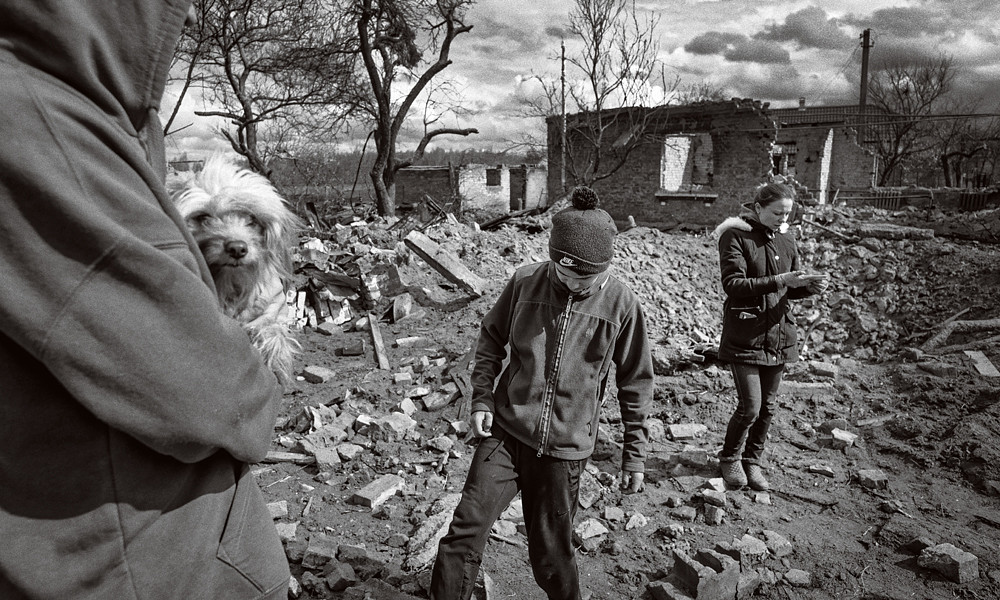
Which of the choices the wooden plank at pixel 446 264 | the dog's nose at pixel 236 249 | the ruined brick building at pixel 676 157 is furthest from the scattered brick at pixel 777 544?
the ruined brick building at pixel 676 157

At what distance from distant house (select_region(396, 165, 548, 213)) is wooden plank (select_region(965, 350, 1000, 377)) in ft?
74.8

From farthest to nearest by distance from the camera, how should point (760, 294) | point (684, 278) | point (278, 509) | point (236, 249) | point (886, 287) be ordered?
point (684, 278), point (886, 287), point (760, 294), point (278, 509), point (236, 249)

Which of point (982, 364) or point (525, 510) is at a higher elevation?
point (525, 510)

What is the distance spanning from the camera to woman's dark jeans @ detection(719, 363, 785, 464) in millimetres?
4570

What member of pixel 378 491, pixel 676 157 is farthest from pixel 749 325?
pixel 676 157

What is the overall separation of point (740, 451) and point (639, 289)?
6.27 meters

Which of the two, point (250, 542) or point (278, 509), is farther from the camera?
point (278, 509)

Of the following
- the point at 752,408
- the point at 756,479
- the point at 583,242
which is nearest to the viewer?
the point at 583,242

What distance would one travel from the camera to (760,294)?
4449mm

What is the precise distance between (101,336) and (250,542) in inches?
20.3

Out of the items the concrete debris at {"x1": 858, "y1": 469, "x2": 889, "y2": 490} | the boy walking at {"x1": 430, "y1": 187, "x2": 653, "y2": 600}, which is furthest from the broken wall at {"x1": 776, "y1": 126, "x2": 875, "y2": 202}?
the boy walking at {"x1": 430, "y1": 187, "x2": 653, "y2": 600}

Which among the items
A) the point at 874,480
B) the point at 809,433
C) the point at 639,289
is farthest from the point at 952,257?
the point at 874,480

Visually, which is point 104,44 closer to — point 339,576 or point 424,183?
point 339,576

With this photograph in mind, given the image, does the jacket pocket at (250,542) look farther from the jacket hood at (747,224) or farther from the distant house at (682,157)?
the distant house at (682,157)
